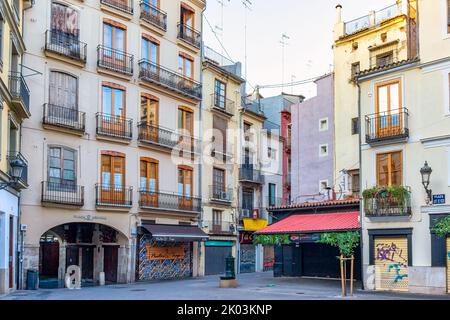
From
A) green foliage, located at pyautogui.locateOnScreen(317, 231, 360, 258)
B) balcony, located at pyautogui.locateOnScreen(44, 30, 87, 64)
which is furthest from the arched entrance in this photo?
green foliage, located at pyautogui.locateOnScreen(317, 231, 360, 258)

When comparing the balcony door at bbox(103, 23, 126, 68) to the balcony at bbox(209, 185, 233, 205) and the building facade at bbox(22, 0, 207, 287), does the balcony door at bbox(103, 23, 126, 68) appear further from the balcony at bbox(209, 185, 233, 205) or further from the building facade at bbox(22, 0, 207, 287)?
the balcony at bbox(209, 185, 233, 205)

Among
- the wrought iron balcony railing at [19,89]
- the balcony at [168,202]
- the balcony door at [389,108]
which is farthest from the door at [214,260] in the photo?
the wrought iron balcony railing at [19,89]

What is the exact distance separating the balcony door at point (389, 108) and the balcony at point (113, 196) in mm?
13876

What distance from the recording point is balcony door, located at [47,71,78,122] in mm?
27513

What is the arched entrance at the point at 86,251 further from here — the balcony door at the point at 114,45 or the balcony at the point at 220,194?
the balcony at the point at 220,194

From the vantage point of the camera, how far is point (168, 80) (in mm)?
34656

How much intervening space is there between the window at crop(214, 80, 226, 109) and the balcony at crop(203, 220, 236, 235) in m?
8.37

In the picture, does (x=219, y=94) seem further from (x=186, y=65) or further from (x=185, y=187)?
(x=185, y=187)

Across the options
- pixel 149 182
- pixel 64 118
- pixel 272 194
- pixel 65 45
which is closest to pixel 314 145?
pixel 272 194

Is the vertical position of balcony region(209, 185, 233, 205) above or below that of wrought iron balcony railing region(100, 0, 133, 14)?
below
